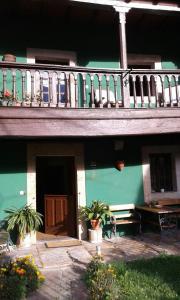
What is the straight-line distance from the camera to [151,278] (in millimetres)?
5023

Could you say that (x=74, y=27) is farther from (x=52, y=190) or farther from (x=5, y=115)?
(x=52, y=190)

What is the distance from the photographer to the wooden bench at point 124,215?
8.10 meters

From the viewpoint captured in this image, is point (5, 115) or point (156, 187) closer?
point (5, 115)

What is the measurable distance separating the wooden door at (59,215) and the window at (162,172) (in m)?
2.44

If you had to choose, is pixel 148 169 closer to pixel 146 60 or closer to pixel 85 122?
pixel 85 122

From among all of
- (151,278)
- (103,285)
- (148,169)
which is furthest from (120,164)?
(103,285)

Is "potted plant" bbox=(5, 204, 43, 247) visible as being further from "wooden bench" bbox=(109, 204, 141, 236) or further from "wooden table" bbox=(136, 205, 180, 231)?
"wooden table" bbox=(136, 205, 180, 231)

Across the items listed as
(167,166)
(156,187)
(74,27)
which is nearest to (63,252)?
(156,187)

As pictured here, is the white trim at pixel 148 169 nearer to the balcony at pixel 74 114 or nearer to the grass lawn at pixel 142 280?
the balcony at pixel 74 114

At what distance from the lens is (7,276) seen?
4.57 metres

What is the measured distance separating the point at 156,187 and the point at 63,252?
3.51 meters

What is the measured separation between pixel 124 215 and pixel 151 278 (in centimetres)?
332

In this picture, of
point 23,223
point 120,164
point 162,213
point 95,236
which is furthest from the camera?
point 120,164

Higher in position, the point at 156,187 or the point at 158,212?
the point at 156,187
